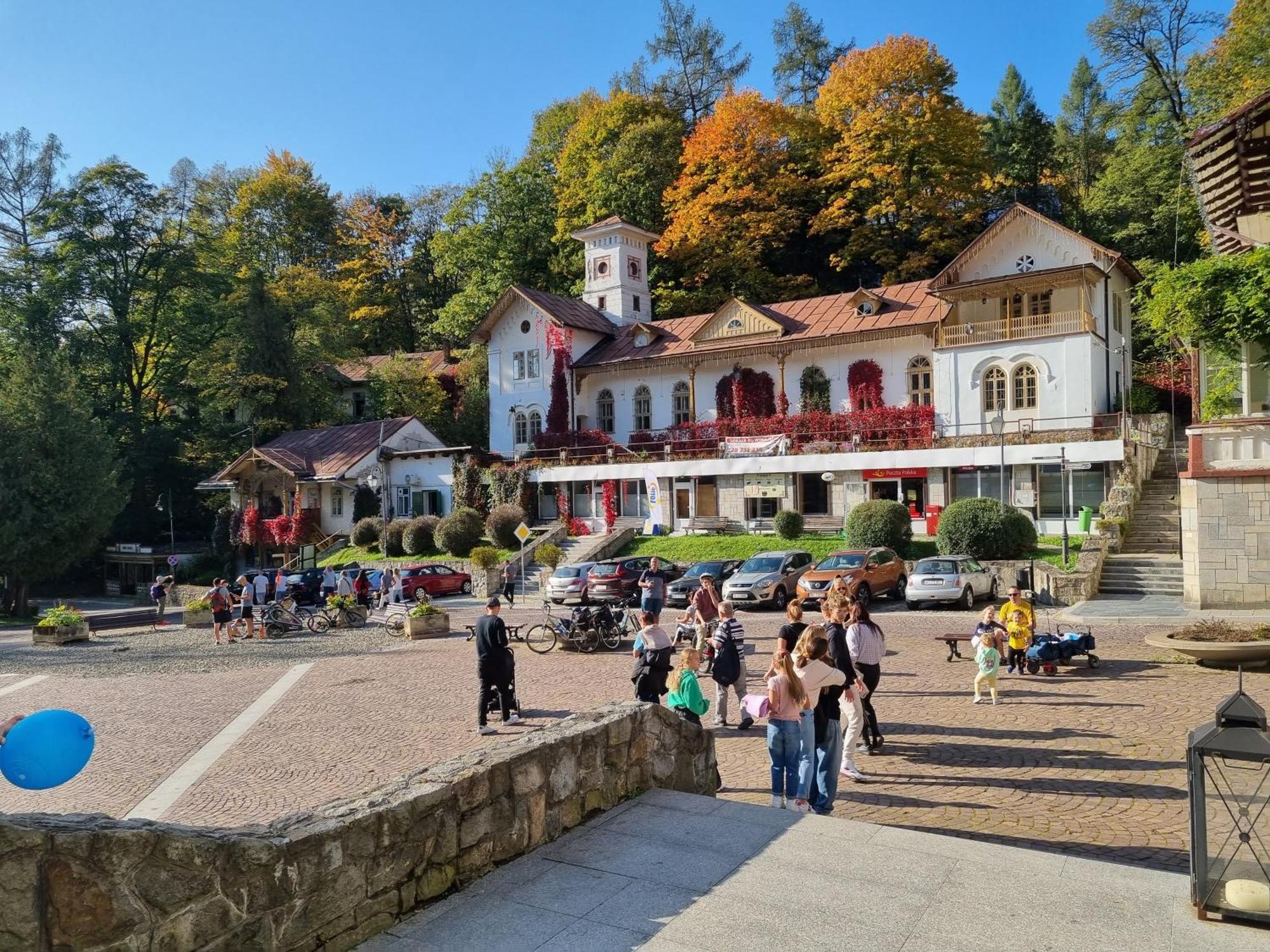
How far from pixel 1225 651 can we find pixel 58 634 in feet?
92.3

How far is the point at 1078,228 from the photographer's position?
5075cm

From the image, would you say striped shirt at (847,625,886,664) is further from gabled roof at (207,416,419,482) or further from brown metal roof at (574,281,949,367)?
gabled roof at (207,416,419,482)

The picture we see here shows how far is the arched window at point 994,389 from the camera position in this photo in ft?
124

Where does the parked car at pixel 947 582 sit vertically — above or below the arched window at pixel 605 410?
below

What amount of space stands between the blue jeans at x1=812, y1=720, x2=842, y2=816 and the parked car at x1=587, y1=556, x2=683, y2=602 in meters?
18.2

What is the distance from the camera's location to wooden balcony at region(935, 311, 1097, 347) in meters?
35.8

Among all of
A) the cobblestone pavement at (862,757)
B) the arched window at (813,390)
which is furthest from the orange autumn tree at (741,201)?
the cobblestone pavement at (862,757)

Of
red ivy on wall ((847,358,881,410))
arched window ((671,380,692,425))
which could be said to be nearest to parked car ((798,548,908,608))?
red ivy on wall ((847,358,881,410))

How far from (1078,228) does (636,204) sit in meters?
25.1

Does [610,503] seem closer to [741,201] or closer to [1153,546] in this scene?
[741,201]

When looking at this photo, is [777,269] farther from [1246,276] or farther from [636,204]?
[1246,276]

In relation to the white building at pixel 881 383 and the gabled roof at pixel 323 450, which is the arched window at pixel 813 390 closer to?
the white building at pixel 881 383

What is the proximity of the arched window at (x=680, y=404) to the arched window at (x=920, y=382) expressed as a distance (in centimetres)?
1120

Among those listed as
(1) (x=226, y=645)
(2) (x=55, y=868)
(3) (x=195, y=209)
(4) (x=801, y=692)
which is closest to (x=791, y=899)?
(4) (x=801, y=692)
